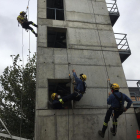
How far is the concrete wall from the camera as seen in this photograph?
6.50 meters

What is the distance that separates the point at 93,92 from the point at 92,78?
0.74 m

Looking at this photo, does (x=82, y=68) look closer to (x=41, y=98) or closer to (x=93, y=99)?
(x=93, y=99)

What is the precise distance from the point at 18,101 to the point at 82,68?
10008mm

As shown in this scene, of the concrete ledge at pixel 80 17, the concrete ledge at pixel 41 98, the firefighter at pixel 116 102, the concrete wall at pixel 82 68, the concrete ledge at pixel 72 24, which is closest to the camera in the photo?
the firefighter at pixel 116 102

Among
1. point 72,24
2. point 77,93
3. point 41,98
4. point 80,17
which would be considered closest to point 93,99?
point 77,93

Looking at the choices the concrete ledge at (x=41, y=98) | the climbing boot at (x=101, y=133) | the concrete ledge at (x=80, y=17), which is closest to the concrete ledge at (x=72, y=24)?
the concrete ledge at (x=80, y=17)

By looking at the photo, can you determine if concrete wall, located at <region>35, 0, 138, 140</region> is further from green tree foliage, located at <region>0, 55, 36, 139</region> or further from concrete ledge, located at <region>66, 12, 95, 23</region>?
green tree foliage, located at <region>0, 55, 36, 139</region>

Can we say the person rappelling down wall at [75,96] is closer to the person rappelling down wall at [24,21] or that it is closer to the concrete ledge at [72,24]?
the concrete ledge at [72,24]

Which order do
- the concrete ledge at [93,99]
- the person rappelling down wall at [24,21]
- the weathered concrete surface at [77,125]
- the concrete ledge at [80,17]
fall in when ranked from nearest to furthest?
1. the weathered concrete surface at [77,125]
2. the concrete ledge at [93,99]
3. the concrete ledge at [80,17]
4. the person rappelling down wall at [24,21]

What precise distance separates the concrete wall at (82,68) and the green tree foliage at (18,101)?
25.5 feet

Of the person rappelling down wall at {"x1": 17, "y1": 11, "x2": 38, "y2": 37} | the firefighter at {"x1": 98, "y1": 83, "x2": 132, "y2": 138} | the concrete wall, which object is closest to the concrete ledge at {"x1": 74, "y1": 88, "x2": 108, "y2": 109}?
the concrete wall

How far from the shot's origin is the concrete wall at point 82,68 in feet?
21.3

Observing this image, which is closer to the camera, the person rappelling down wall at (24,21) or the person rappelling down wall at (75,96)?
the person rappelling down wall at (75,96)

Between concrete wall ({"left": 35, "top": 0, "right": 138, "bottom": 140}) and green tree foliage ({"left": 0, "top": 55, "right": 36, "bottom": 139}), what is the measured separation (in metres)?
7.77
